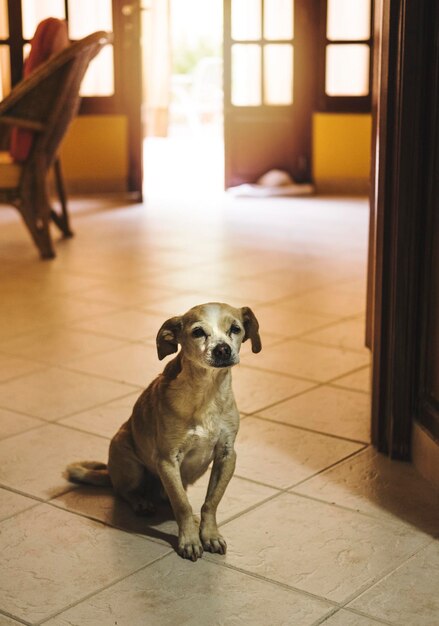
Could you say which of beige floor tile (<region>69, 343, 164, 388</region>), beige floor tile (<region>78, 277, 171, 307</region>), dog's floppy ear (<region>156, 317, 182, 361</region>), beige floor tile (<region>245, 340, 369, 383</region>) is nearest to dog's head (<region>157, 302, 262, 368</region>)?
dog's floppy ear (<region>156, 317, 182, 361</region>)

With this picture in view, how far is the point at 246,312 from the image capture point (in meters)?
1.74

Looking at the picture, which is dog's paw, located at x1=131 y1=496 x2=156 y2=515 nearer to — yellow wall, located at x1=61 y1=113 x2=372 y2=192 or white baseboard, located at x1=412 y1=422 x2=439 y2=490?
white baseboard, located at x1=412 y1=422 x2=439 y2=490

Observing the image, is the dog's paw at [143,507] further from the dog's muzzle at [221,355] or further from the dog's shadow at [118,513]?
the dog's muzzle at [221,355]

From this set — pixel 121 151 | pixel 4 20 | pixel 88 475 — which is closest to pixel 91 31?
pixel 4 20

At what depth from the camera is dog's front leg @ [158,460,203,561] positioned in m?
1.71

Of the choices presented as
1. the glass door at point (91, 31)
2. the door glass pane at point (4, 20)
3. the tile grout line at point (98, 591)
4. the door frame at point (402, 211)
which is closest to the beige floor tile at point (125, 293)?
the door frame at point (402, 211)

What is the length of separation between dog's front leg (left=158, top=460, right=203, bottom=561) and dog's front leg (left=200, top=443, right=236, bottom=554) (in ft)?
0.07

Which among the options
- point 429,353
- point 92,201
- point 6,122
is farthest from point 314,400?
point 92,201

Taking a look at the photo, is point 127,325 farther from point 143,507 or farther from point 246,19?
point 246,19

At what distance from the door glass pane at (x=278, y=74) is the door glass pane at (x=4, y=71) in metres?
1.93

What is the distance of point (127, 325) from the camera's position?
11.4 feet

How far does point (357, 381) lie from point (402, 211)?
829 mm

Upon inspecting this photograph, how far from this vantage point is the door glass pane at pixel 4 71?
7.08m

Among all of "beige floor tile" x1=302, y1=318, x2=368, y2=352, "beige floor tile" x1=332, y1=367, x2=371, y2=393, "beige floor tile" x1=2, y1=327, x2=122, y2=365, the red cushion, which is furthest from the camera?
the red cushion
